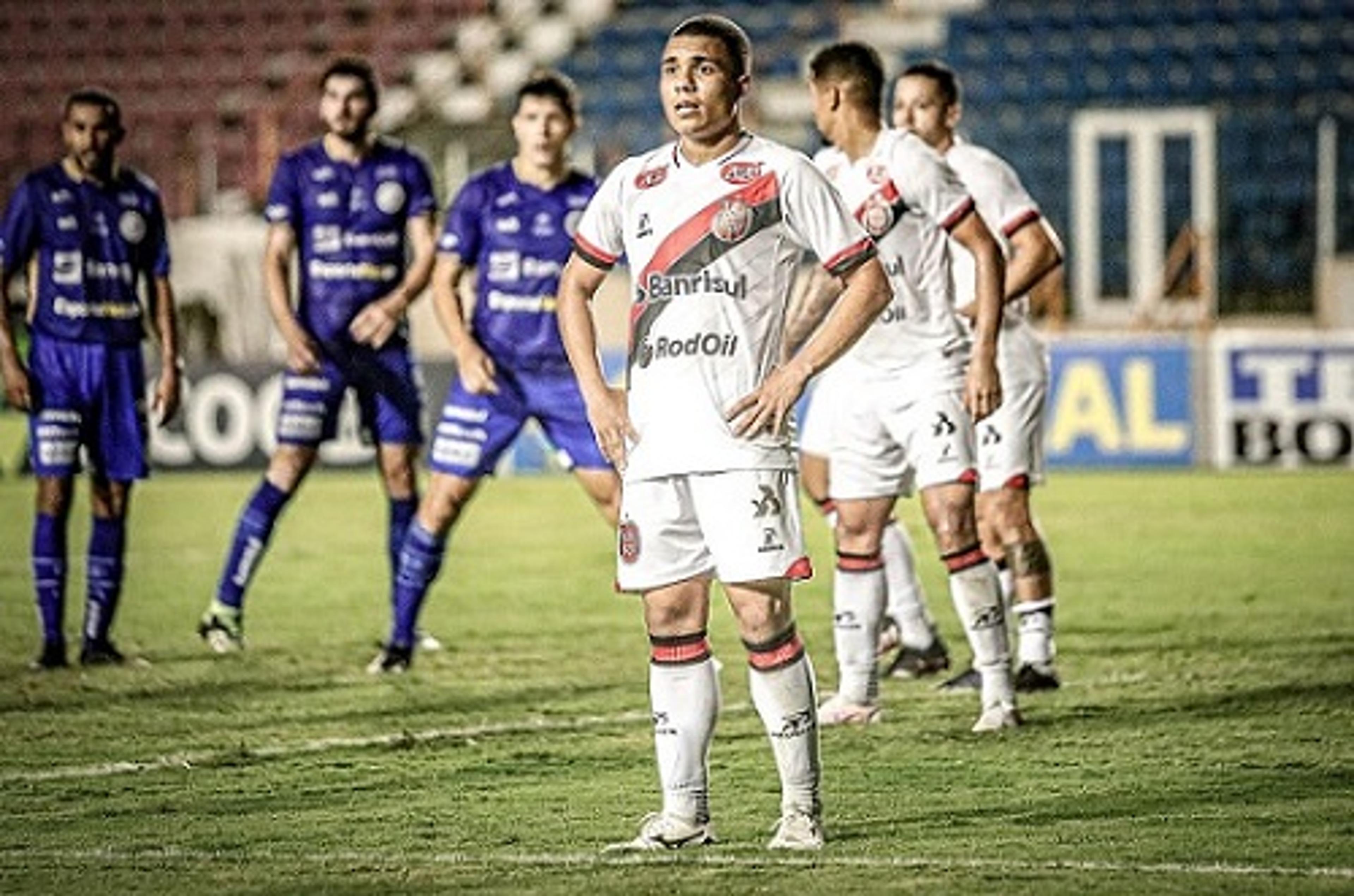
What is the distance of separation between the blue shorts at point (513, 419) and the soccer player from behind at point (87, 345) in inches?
51.8

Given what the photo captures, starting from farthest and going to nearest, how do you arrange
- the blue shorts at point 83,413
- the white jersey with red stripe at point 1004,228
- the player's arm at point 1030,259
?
1. the blue shorts at point 83,413
2. the white jersey with red stripe at point 1004,228
3. the player's arm at point 1030,259

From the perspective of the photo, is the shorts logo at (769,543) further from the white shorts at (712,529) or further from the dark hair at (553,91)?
the dark hair at (553,91)

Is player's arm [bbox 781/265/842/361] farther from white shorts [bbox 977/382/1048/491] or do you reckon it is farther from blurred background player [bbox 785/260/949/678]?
white shorts [bbox 977/382/1048/491]

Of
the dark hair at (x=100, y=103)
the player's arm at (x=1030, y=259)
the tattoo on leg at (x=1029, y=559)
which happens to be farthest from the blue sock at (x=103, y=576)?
the player's arm at (x=1030, y=259)

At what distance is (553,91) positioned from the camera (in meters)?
10.4

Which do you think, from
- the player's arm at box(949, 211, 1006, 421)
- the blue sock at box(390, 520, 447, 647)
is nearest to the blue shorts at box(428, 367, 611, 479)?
the blue sock at box(390, 520, 447, 647)

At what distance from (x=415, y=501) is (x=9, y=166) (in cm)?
1875

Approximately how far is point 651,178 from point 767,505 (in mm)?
837

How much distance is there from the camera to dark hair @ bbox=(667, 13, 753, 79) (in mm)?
6441

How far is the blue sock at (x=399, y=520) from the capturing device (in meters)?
11.5

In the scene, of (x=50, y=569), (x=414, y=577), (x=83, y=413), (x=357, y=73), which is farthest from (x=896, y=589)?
(x=50, y=569)

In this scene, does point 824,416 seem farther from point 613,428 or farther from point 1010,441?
point 613,428

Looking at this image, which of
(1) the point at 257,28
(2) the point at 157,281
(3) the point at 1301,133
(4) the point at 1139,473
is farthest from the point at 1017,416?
(1) the point at 257,28

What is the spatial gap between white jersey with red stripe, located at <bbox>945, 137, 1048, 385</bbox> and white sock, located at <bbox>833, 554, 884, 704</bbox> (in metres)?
0.80
